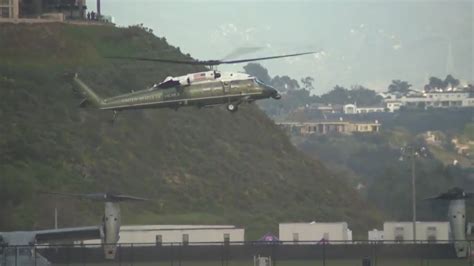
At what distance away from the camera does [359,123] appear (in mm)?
163500

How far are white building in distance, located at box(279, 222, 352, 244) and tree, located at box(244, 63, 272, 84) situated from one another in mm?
77403

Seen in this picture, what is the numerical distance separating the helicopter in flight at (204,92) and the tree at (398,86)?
201 ft

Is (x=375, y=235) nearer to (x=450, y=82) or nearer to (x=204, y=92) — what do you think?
(x=204, y=92)

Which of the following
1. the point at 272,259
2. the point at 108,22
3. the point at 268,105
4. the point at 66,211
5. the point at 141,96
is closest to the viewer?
the point at 272,259

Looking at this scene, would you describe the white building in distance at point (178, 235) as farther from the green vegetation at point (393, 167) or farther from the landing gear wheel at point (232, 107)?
the green vegetation at point (393, 167)

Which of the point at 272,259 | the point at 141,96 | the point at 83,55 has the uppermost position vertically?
the point at 83,55

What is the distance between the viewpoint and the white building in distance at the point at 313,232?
11131 cm

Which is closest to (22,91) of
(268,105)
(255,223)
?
(255,223)

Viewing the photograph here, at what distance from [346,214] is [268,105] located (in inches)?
2380

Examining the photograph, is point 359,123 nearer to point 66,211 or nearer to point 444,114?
point 444,114

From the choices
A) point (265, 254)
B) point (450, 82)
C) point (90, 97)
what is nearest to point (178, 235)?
point (90, 97)

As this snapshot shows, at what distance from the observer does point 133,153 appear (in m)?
136

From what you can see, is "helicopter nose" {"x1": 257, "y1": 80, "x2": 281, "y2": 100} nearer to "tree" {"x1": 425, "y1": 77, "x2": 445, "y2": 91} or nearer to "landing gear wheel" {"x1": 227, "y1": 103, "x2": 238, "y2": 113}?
"landing gear wheel" {"x1": 227, "y1": 103, "x2": 238, "y2": 113}

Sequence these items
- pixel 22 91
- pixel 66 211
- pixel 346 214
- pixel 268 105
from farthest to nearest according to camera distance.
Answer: pixel 268 105, pixel 22 91, pixel 346 214, pixel 66 211
